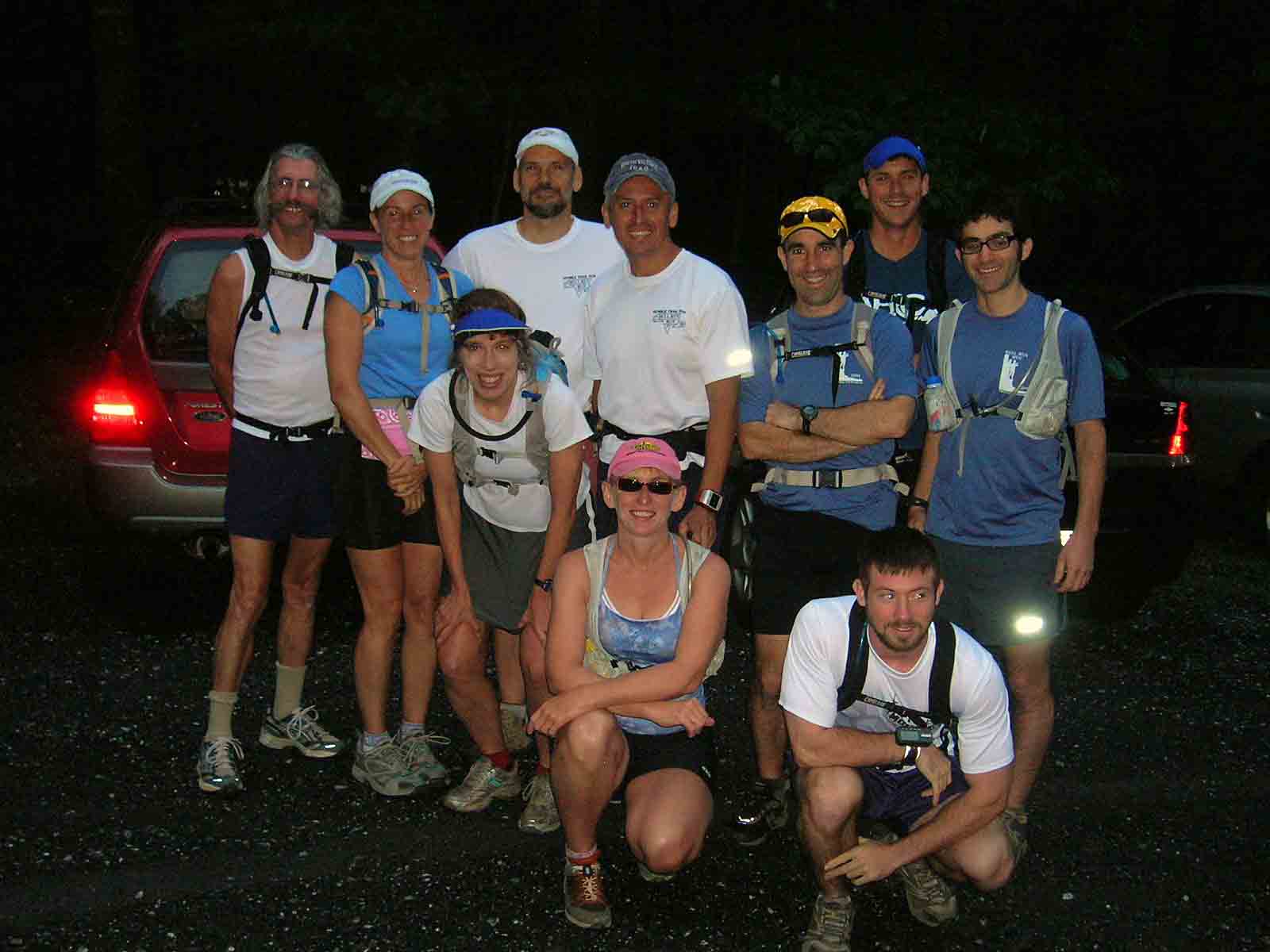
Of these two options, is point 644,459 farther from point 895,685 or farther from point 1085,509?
point 1085,509

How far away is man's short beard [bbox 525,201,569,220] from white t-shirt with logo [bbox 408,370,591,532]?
0.85 metres

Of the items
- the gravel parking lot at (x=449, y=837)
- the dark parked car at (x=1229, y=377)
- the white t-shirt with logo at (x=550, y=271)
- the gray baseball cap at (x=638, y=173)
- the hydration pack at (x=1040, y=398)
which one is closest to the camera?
the gravel parking lot at (x=449, y=837)

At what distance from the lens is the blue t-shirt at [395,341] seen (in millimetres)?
4715

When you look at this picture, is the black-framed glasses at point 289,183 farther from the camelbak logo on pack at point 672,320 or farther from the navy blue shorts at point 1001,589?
the navy blue shorts at point 1001,589

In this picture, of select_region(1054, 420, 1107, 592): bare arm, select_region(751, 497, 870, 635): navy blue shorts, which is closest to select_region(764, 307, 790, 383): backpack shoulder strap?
select_region(751, 497, 870, 635): navy blue shorts

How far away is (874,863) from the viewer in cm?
388

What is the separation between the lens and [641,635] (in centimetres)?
434

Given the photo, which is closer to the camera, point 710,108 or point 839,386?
point 839,386

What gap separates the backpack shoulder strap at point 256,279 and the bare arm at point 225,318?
0.03 metres

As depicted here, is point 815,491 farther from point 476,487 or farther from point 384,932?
point 384,932

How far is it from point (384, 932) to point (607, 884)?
0.73 meters

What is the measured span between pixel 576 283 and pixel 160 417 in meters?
2.40

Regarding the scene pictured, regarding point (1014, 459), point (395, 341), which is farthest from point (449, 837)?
point (1014, 459)

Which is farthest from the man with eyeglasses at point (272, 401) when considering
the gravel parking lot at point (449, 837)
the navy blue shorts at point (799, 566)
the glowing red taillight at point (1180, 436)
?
the glowing red taillight at point (1180, 436)
